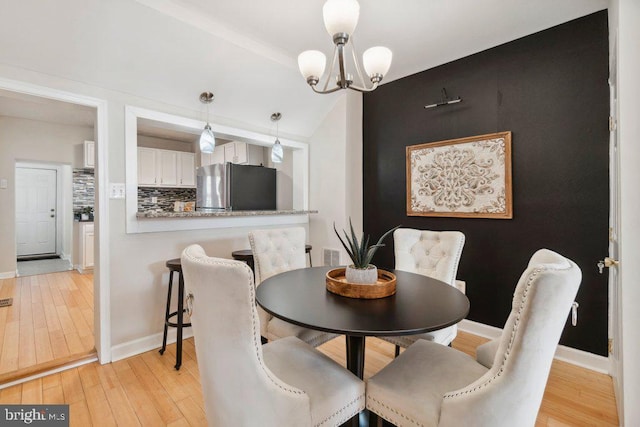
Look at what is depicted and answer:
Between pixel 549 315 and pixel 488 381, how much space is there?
0.26 metres

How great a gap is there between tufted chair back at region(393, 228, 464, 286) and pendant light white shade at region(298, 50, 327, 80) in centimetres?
119

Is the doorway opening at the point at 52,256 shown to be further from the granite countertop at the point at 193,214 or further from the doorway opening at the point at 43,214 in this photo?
the granite countertop at the point at 193,214

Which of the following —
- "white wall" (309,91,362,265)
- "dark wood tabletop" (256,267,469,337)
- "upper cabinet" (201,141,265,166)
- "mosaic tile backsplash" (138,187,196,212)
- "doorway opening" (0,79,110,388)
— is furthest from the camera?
"mosaic tile backsplash" (138,187,196,212)

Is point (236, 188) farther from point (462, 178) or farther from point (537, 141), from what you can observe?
point (537, 141)

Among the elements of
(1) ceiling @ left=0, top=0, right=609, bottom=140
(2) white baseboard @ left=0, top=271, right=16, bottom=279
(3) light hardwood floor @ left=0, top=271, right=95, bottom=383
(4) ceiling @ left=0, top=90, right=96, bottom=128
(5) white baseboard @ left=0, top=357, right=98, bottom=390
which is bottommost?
(5) white baseboard @ left=0, top=357, right=98, bottom=390

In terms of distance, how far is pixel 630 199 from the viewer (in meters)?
1.43

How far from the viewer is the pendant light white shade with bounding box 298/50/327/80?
1.63 m

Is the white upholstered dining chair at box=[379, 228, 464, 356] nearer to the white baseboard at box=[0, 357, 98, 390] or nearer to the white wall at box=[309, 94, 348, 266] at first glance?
the white wall at box=[309, 94, 348, 266]

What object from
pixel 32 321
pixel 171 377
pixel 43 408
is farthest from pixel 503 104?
pixel 32 321

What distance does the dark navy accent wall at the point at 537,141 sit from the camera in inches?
81.8

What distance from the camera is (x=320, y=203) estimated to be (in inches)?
136

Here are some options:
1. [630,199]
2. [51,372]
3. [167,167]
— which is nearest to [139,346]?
[51,372]

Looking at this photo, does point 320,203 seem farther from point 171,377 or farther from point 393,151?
point 171,377

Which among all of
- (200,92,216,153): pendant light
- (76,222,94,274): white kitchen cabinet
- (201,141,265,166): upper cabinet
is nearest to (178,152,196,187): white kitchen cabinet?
(201,141,265,166): upper cabinet
